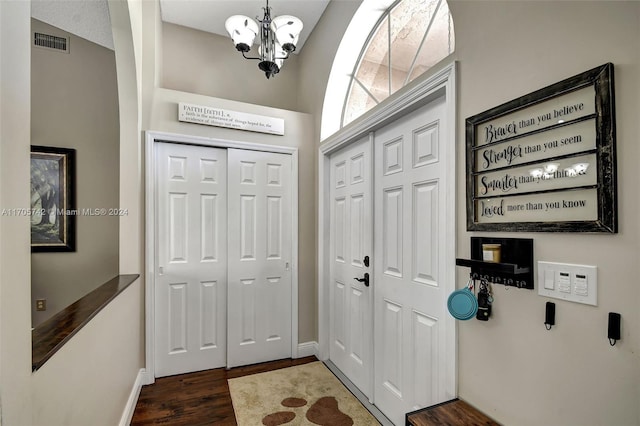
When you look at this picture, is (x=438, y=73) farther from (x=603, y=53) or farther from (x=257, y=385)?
(x=257, y=385)

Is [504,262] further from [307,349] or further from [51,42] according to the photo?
[51,42]

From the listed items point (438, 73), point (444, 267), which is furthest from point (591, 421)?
point (438, 73)

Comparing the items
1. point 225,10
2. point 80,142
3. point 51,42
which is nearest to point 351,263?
point 225,10

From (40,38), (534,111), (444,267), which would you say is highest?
(40,38)

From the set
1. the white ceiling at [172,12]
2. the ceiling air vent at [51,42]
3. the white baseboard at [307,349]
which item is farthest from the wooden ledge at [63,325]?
the ceiling air vent at [51,42]

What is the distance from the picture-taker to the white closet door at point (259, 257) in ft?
9.19

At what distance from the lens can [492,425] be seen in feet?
3.89

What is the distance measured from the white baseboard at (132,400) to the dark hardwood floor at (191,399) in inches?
1.5

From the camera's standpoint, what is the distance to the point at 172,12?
291 centimetres

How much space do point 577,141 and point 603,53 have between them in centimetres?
25

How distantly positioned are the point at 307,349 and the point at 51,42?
3.75 meters

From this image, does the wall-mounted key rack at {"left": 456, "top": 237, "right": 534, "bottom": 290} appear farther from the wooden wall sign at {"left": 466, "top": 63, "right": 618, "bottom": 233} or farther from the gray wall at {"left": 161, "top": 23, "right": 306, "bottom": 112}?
the gray wall at {"left": 161, "top": 23, "right": 306, "bottom": 112}

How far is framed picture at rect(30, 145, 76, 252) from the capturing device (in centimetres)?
274

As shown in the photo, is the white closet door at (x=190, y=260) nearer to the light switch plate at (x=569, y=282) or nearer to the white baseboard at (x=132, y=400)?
the white baseboard at (x=132, y=400)
